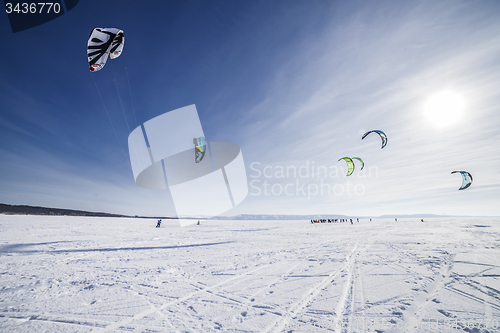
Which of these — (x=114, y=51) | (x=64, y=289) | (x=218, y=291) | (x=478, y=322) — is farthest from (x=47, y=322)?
(x=114, y=51)

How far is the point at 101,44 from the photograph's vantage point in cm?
1131

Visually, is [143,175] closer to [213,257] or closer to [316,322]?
[213,257]

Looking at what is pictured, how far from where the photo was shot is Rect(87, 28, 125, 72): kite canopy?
10.8m

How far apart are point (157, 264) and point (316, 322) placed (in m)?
6.00

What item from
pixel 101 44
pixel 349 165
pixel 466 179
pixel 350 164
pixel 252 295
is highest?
pixel 101 44

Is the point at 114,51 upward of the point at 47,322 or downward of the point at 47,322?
upward

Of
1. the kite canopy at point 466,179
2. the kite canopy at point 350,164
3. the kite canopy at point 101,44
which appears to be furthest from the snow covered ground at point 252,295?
the kite canopy at point 466,179

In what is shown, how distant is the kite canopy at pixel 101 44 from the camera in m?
10.8

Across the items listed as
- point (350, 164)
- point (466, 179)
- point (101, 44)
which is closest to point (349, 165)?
point (350, 164)

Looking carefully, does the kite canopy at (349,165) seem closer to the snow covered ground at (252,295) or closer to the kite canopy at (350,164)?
the kite canopy at (350,164)

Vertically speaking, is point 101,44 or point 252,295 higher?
→ point 101,44

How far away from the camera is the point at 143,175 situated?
23906 millimetres

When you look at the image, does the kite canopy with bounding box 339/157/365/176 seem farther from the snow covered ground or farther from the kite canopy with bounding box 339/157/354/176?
the snow covered ground

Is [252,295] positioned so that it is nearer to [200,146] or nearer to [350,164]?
[200,146]
